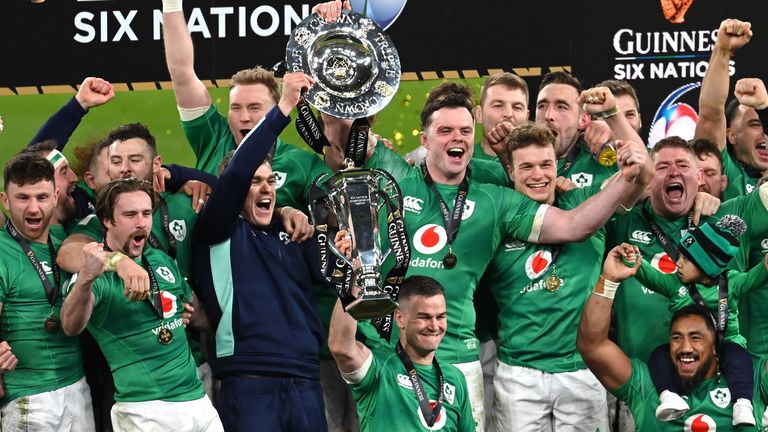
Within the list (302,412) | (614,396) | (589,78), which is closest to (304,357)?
(302,412)

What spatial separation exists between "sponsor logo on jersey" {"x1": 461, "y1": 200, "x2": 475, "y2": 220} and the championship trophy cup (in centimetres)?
100

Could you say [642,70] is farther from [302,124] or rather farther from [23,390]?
[23,390]

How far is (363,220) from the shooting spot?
5.84 m

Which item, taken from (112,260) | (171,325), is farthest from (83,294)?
(171,325)

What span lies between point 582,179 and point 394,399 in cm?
182

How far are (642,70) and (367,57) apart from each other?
3192 mm

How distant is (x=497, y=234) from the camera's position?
7.33 meters

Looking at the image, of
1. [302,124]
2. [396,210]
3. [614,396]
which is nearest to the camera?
[396,210]

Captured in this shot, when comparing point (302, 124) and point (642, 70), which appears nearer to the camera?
point (302, 124)

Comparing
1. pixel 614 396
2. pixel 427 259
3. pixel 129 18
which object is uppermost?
pixel 129 18

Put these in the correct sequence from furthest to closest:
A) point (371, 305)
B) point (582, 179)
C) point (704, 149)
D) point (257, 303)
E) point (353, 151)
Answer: point (704, 149) < point (582, 179) < point (257, 303) < point (353, 151) < point (371, 305)

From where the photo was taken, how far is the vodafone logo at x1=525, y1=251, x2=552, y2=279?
24.2 feet

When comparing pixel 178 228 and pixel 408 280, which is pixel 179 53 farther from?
pixel 408 280

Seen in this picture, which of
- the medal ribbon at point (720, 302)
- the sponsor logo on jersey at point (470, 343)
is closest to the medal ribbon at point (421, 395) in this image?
the sponsor logo on jersey at point (470, 343)
